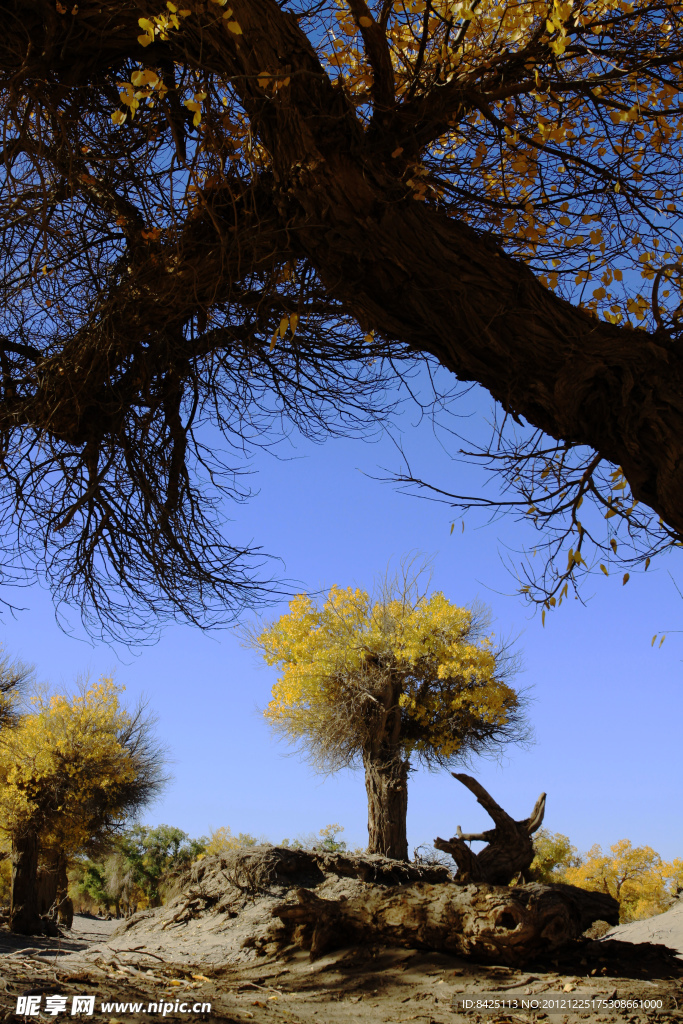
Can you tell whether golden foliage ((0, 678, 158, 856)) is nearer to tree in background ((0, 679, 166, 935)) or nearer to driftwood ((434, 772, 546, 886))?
tree in background ((0, 679, 166, 935))

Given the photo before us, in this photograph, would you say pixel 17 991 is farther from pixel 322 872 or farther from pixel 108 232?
pixel 108 232

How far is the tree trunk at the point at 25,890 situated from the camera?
56.3 ft

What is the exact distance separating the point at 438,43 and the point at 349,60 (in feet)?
3.12

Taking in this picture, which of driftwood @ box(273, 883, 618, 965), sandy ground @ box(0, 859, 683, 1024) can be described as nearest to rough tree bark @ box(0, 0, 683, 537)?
sandy ground @ box(0, 859, 683, 1024)

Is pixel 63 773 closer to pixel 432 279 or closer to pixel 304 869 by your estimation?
pixel 304 869

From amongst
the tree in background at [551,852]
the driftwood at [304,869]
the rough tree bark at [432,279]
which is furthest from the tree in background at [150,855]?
the rough tree bark at [432,279]

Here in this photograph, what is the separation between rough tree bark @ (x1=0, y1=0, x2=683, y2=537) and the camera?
3574 millimetres

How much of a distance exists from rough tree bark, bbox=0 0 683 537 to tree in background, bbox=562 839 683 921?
19825 millimetres

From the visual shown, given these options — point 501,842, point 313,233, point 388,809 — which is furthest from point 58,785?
point 313,233

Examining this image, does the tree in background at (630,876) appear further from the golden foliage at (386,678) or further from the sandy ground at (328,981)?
the sandy ground at (328,981)

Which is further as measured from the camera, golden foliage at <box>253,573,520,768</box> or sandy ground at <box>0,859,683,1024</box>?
golden foliage at <box>253,573,520,768</box>

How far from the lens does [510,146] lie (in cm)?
476

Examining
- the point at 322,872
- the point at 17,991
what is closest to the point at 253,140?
the point at 17,991

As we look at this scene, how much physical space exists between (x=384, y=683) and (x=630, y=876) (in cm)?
1346
